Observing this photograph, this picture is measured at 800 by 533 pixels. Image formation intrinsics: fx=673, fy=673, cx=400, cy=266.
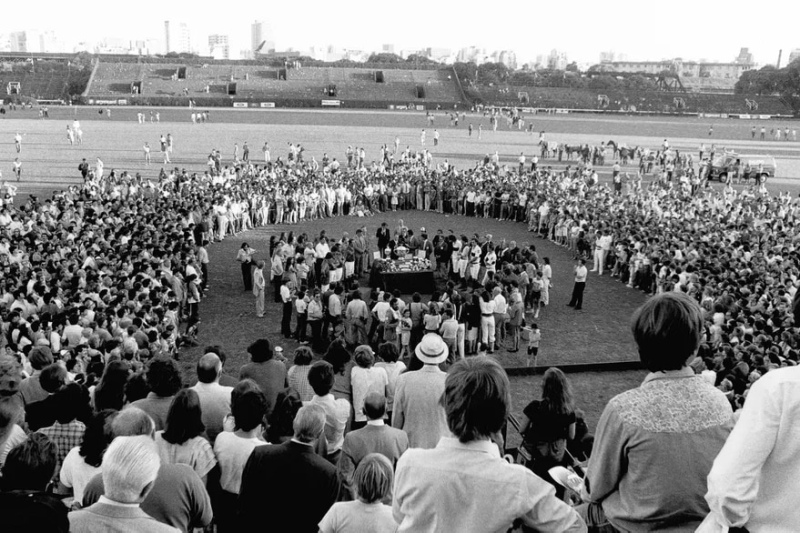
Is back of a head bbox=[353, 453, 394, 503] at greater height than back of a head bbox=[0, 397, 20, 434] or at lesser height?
greater

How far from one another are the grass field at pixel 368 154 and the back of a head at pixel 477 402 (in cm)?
975

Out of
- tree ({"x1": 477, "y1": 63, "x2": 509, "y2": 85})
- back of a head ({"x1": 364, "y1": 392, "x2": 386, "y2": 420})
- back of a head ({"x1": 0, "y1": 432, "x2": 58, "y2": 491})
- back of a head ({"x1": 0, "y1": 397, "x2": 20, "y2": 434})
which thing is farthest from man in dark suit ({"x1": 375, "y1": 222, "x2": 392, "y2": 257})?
tree ({"x1": 477, "y1": 63, "x2": 509, "y2": 85})

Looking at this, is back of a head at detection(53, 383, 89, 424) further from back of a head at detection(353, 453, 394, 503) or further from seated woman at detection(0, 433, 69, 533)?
back of a head at detection(353, 453, 394, 503)

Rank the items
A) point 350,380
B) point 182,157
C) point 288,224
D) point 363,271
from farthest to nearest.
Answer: point 182,157
point 288,224
point 363,271
point 350,380

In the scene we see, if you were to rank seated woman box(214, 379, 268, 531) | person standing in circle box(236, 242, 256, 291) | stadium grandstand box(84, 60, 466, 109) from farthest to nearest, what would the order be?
stadium grandstand box(84, 60, 466, 109), person standing in circle box(236, 242, 256, 291), seated woman box(214, 379, 268, 531)

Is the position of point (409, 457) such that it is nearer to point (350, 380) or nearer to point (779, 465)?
point (779, 465)

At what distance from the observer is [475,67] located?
109 m

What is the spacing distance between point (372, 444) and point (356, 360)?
8.48 ft

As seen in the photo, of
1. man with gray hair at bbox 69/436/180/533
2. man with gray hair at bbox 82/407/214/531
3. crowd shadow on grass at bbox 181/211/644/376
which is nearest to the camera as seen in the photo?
man with gray hair at bbox 69/436/180/533

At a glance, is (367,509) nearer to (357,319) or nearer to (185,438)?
(185,438)

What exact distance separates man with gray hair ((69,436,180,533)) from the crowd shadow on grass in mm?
10304

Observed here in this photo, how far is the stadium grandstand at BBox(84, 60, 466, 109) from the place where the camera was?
84.6 metres

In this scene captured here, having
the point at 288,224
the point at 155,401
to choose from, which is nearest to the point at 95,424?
the point at 155,401

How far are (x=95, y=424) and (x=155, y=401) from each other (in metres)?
1.04
